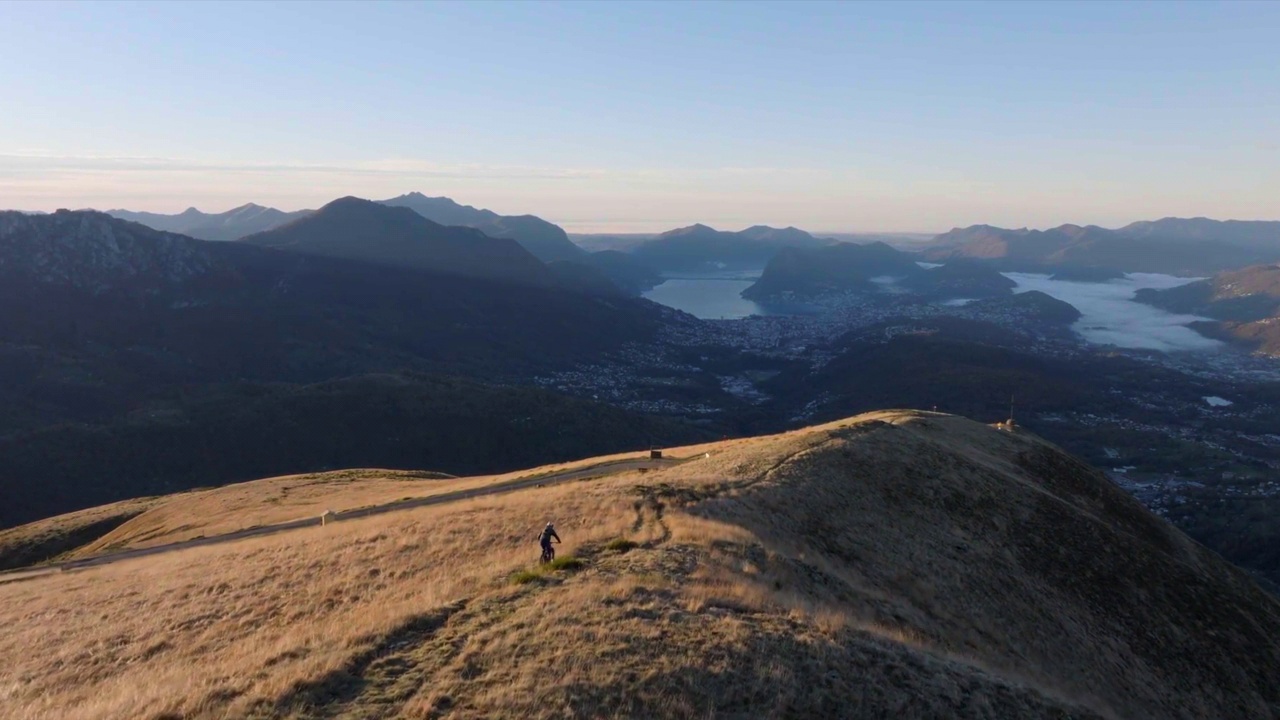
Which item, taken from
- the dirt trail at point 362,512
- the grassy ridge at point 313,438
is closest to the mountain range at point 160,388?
the grassy ridge at point 313,438

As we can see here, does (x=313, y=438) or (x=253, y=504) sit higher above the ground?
(x=253, y=504)

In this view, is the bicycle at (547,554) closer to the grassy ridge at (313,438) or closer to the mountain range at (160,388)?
the grassy ridge at (313,438)

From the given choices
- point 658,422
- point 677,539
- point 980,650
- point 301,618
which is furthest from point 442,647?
point 658,422

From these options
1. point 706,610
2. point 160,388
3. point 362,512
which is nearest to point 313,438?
point 160,388

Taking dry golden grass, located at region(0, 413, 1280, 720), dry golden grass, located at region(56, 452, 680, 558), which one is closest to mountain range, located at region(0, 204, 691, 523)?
dry golden grass, located at region(56, 452, 680, 558)

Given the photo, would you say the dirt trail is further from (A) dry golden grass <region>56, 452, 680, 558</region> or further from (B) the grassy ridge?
(B) the grassy ridge

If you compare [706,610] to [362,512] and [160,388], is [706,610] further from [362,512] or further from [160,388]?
[160,388]
